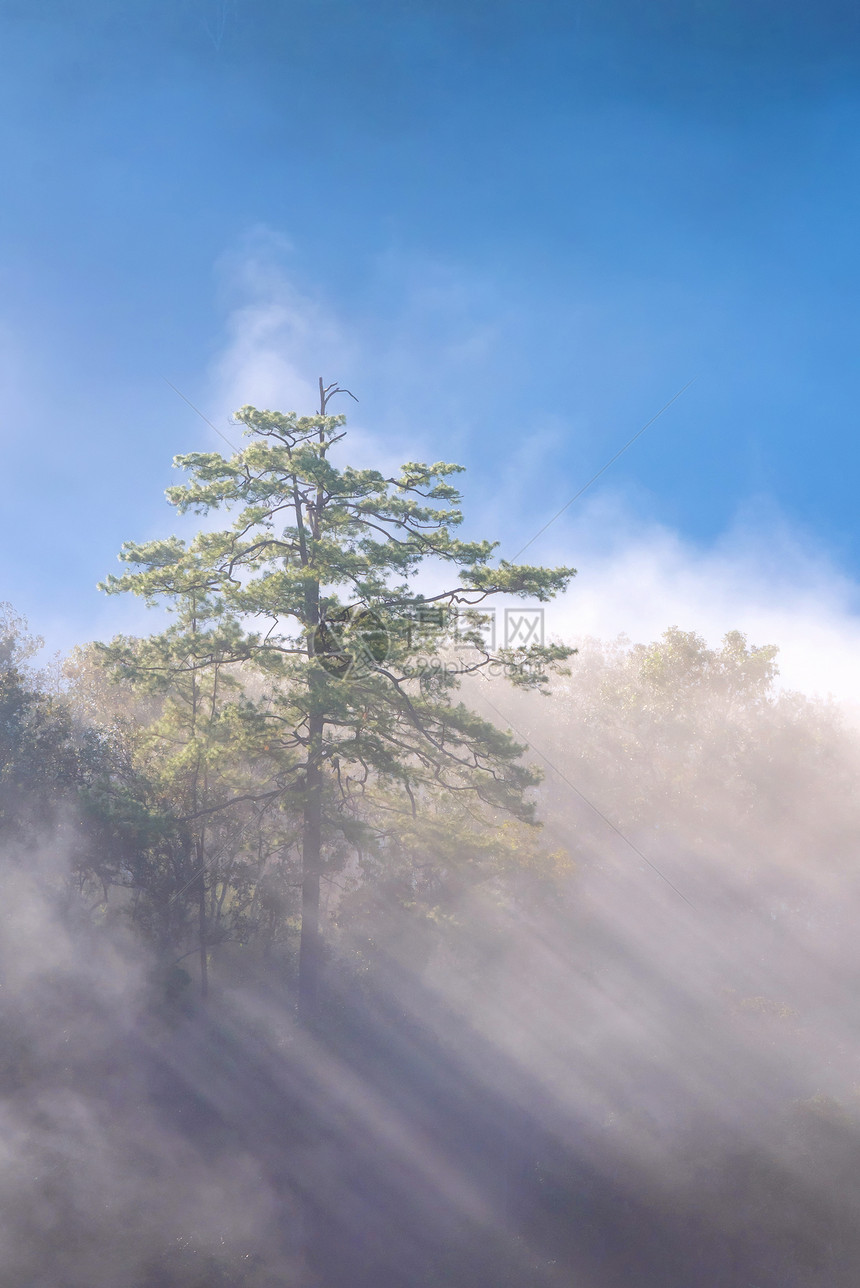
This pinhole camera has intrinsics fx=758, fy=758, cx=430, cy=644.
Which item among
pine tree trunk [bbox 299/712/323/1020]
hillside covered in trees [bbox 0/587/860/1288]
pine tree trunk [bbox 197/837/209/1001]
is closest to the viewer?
hillside covered in trees [bbox 0/587/860/1288]

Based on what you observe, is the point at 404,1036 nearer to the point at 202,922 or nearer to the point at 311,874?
the point at 311,874

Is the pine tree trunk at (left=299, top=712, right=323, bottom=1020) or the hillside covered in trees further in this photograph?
the pine tree trunk at (left=299, top=712, right=323, bottom=1020)

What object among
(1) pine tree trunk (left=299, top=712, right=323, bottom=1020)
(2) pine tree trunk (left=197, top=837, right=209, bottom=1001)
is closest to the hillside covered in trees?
(2) pine tree trunk (left=197, top=837, right=209, bottom=1001)

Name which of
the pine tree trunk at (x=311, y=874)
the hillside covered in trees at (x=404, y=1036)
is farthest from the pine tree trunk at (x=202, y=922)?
the pine tree trunk at (x=311, y=874)

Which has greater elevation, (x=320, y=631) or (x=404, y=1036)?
(x=320, y=631)

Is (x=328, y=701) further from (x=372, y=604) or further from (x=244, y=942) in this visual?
(x=244, y=942)

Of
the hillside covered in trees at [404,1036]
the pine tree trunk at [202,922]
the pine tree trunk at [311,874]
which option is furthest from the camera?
the pine tree trunk at [202,922]

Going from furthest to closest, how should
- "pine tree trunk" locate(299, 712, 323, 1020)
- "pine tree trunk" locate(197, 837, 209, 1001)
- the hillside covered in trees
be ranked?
1. "pine tree trunk" locate(197, 837, 209, 1001)
2. "pine tree trunk" locate(299, 712, 323, 1020)
3. the hillside covered in trees

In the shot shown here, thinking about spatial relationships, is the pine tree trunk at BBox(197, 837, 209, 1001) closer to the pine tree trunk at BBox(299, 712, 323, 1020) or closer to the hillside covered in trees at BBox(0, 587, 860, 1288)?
the hillside covered in trees at BBox(0, 587, 860, 1288)

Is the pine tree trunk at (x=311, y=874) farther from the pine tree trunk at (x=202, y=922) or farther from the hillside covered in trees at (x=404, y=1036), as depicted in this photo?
the pine tree trunk at (x=202, y=922)

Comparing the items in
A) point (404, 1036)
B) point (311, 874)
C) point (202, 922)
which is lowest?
point (404, 1036)

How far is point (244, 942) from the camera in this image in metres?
21.0

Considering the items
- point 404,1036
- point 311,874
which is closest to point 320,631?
point 311,874

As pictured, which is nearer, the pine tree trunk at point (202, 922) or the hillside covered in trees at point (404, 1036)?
the hillside covered in trees at point (404, 1036)
